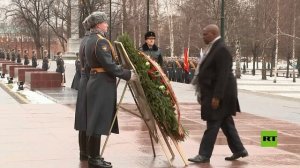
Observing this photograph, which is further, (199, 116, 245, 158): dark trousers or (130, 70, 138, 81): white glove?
(199, 116, 245, 158): dark trousers

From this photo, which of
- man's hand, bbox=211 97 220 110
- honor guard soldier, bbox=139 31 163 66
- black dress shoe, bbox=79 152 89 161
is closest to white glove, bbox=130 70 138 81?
man's hand, bbox=211 97 220 110

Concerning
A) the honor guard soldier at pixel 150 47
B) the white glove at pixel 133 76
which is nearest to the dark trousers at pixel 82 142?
the white glove at pixel 133 76

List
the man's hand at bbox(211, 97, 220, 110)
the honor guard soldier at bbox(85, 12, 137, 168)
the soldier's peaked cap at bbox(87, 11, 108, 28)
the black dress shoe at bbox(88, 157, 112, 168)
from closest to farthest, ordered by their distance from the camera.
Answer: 1. the honor guard soldier at bbox(85, 12, 137, 168)
2. the black dress shoe at bbox(88, 157, 112, 168)
3. the soldier's peaked cap at bbox(87, 11, 108, 28)
4. the man's hand at bbox(211, 97, 220, 110)

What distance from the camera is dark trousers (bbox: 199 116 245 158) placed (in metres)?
7.24

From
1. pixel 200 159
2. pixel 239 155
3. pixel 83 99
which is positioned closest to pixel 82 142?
pixel 83 99

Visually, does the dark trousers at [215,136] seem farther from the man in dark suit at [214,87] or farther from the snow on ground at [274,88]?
the snow on ground at [274,88]

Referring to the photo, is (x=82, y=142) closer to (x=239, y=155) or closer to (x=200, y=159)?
(x=200, y=159)

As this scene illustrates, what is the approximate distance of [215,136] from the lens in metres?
7.25

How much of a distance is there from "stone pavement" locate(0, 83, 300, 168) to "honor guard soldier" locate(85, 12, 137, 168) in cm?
60

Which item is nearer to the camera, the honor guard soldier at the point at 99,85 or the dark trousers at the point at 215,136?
the honor guard soldier at the point at 99,85

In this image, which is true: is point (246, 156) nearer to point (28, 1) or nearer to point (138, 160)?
point (138, 160)

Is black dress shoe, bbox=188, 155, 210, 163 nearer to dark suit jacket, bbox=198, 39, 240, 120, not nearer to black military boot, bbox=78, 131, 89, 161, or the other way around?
dark suit jacket, bbox=198, 39, 240, 120

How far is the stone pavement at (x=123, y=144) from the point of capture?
7.29 meters

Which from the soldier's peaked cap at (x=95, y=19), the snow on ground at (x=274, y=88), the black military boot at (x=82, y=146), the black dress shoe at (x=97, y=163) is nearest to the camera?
the black dress shoe at (x=97, y=163)
